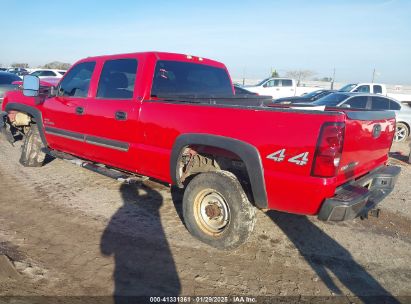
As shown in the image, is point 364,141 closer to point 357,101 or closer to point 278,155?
point 278,155

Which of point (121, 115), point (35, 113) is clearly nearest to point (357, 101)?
point (121, 115)

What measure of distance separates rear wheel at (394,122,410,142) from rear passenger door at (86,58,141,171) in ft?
30.9

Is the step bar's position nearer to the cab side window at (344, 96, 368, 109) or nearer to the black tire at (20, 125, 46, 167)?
the black tire at (20, 125, 46, 167)

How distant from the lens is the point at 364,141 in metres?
3.18

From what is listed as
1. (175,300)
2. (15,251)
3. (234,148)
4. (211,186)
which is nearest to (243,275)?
(175,300)

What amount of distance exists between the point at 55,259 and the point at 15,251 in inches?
18.0

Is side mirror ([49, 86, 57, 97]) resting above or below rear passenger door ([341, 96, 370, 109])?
below

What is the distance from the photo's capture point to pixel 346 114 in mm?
2760

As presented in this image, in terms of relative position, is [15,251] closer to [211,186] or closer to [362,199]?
[211,186]

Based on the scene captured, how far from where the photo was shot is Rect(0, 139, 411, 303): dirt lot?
2910 millimetres

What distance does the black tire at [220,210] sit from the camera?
11.0ft

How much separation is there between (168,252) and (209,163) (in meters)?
1.11

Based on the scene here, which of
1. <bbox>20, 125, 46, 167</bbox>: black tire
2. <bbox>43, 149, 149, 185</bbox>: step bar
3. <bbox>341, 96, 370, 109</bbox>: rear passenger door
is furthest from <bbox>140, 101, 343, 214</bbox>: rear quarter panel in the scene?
<bbox>341, 96, 370, 109</bbox>: rear passenger door

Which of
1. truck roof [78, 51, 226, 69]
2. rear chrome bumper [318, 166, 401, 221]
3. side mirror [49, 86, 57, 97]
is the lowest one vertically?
rear chrome bumper [318, 166, 401, 221]
